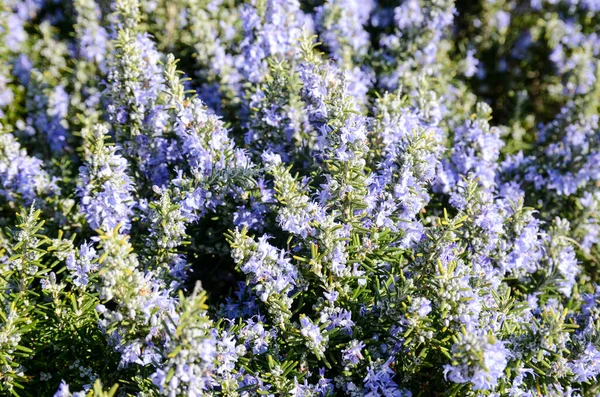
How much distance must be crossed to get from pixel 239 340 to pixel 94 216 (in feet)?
3.28

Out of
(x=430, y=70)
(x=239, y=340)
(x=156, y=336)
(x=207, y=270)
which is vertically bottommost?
(x=207, y=270)

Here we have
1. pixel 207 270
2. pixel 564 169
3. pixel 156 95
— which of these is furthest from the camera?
pixel 564 169

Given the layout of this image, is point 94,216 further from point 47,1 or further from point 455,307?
point 47,1

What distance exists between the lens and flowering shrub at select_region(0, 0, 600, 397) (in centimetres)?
241

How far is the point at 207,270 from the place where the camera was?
3.58 metres

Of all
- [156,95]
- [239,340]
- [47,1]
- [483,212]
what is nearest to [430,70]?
[483,212]

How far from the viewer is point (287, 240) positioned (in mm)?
2879

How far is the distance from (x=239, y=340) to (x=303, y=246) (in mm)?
553

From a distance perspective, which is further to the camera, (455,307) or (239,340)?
(239,340)

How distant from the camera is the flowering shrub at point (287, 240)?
2.41 metres

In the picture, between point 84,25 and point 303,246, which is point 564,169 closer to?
point 303,246

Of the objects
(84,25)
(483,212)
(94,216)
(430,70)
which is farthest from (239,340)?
(84,25)

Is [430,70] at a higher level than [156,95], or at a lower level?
higher

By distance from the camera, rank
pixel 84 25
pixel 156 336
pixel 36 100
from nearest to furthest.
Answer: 1. pixel 156 336
2. pixel 36 100
3. pixel 84 25
